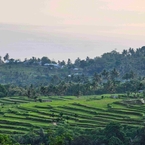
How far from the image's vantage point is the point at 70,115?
6150cm

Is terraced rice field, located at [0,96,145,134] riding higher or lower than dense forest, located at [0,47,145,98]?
lower

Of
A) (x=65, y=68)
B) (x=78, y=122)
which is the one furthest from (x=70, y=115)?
(x=65, y=68)

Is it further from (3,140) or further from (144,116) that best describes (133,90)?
(3,140)

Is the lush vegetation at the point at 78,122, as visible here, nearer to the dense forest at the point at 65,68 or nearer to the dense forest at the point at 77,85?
the dense forest at the point at 77,85

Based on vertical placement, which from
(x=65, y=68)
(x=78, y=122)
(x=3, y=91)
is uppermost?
(x=65, y=68)

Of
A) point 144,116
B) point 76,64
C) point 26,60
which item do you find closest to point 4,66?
point 26,60

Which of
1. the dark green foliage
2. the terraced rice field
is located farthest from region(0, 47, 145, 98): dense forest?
the terraced rice field

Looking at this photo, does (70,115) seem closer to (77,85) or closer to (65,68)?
(77,85)

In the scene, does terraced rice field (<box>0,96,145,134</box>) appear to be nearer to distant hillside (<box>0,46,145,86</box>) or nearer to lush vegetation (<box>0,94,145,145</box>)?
lush vegetation (<box>0,94,145,145</box>)

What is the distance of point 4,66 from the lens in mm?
155875

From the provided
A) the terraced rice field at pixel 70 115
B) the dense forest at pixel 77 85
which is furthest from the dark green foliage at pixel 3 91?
the terraced rice field at pixel 70 115

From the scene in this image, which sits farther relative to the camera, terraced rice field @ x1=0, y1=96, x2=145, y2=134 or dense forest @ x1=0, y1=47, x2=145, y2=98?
dense forest @ x1=0, y1=47, x2=145, y2=98

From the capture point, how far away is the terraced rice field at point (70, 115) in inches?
2230

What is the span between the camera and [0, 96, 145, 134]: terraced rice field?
186 feet
